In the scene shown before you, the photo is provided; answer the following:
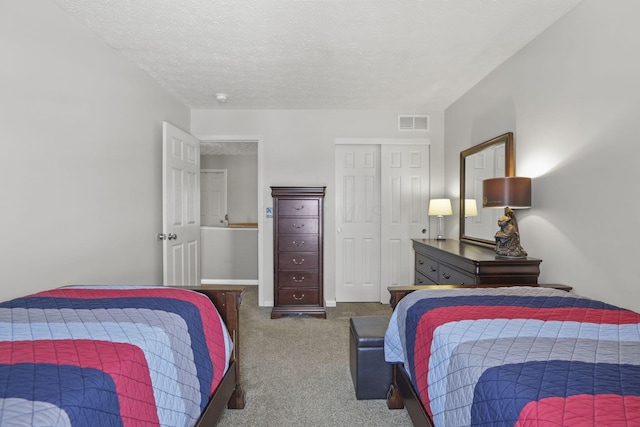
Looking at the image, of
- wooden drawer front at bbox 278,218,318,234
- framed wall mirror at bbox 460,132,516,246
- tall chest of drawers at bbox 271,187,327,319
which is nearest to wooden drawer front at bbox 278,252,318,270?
tall chest of drawers at bbox 271,187,327,319

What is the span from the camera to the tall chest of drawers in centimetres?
385

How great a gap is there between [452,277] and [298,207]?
5.94 feet

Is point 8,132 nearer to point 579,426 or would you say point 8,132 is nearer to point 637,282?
point 579,426

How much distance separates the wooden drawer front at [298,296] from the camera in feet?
12.7

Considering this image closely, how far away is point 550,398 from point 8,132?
8.11 feet

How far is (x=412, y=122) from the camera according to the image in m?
4.32

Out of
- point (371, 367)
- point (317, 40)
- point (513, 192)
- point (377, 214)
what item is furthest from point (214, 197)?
point (513, 192)

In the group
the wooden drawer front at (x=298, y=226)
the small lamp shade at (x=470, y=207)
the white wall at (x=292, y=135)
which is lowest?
the wooden drawer front at (x=298, y=226)

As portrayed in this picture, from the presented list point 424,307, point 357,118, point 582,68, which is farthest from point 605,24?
point 357,118

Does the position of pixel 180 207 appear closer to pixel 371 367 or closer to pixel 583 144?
pixel 371 367

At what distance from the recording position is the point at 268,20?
7.28 ft

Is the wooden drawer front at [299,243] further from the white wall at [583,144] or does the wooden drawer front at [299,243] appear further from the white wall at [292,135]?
the white wall at [583,144]

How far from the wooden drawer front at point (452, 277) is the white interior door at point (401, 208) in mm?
1376

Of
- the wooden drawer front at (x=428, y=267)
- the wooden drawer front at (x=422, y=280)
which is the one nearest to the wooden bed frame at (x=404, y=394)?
the wooden drawer front at (x=428, y=267)
